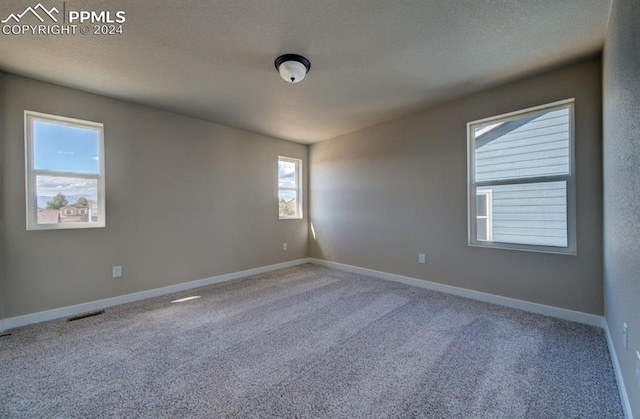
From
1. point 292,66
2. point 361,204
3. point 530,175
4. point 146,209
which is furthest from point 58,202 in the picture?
point 530,175

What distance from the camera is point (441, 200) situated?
334 cm

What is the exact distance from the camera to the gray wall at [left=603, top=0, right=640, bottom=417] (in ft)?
3.94

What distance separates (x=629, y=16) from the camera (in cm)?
130

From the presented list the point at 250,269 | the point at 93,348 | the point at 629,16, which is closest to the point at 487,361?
the point at 629,16

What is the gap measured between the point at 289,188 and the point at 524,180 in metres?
3.62

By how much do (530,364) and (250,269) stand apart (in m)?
3.67

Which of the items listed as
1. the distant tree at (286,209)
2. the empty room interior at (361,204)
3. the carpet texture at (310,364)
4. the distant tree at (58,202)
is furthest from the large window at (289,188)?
the distant tree at (58,202)

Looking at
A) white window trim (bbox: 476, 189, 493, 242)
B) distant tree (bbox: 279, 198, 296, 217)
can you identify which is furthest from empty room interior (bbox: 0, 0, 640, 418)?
distant tree (bbox: 279, 198, 296, 217)

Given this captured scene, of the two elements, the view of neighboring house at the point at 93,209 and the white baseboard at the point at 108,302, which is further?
→ the view of neighboring house at the point at 93,209

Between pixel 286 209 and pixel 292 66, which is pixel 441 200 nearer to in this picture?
pixel 292 66

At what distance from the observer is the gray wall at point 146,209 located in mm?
2482

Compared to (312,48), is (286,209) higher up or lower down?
lower down

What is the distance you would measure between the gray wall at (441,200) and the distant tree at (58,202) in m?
3.56

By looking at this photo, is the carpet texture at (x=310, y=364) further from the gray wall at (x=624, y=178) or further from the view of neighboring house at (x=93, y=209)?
the view of neighboring house at (x=93, y=209)
